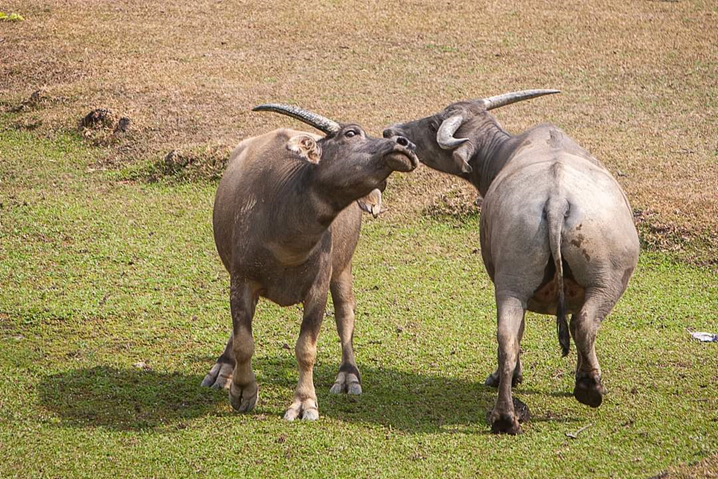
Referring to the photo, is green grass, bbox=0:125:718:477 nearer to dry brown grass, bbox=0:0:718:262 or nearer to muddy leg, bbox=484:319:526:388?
muddy leg, bbox=484:319:526:388

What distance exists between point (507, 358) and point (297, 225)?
145cm

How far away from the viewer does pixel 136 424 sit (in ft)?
18.9

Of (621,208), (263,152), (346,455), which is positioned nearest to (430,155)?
(263,152)

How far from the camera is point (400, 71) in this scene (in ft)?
51.3

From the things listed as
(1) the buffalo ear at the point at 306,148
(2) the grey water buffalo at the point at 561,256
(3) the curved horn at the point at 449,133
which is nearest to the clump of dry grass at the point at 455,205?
(3) the curved horn at the point at 449,133

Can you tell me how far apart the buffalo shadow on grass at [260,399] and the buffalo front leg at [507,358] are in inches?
7.5

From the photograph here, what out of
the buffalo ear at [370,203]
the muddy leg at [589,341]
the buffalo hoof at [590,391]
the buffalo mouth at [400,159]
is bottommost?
the buffalo hoof at [590,391]

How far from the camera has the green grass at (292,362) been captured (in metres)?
5.38

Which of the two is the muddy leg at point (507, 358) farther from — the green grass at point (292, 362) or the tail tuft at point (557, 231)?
the tail tuft at point (557, 231)

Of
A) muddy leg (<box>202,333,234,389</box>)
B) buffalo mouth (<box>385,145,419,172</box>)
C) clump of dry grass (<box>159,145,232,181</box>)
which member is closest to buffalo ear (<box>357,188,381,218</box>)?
buffalo mouth (<box>385,145,419,172</box>)

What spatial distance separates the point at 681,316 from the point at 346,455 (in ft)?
12.8

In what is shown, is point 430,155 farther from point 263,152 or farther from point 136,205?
point 136,205

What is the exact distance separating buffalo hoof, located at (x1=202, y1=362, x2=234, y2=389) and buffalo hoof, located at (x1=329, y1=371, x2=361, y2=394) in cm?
71

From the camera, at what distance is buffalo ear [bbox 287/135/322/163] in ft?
18.2
